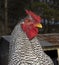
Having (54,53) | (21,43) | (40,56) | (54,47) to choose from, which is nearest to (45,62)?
(40,56)

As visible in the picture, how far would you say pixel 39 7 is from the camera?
6332 millimetres

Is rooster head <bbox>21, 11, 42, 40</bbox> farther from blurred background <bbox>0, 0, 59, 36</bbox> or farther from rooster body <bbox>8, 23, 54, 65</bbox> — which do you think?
blurred background <bbox>0, 0, 59, 36</bbox>

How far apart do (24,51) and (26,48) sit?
4 centimetres

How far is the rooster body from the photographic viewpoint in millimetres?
2396

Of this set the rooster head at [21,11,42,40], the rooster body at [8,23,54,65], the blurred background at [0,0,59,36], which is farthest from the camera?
the blurred background at [0,0,59,36]

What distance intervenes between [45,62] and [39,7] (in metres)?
3.92

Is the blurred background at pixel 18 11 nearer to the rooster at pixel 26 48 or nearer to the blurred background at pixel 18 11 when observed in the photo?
the blurred background at pixel 18 11

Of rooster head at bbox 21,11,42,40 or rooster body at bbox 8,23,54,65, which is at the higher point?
rooster head at bbox 21,11,42,40

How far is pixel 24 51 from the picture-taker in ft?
7.92

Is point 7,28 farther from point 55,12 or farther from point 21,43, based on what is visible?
point 21,43

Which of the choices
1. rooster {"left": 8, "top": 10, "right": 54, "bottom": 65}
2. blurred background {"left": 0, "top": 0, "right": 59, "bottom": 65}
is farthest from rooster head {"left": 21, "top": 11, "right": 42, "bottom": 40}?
blurred background {"left": 0, "top": 0, "right": 59, "bottom": 65}

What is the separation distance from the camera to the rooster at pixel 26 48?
2402 millimetres

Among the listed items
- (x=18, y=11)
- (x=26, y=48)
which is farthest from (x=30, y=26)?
(x=18, y=11)

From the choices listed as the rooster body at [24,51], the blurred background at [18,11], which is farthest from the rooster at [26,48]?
the blurred background at [18,11]
